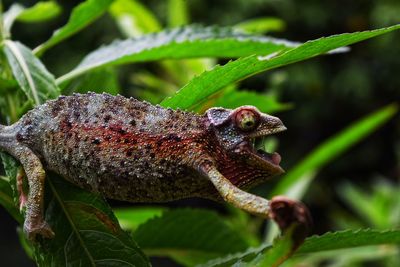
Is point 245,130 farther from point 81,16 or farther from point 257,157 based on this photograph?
point 81,16

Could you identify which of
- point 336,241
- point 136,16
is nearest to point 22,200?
point 336,241

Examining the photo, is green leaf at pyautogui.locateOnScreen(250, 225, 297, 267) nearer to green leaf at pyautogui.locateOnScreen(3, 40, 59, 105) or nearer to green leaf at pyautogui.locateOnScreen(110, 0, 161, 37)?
green leaf at pyautogui.locateOnScreen(3, 40, 59, 105)

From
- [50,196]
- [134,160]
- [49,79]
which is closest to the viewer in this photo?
[134,160]

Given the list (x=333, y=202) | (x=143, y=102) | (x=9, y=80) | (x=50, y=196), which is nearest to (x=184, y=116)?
(x=143, y=102)

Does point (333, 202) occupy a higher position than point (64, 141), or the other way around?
point (64, 141)

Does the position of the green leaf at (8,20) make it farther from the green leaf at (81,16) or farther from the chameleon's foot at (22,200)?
the chameleon's foot at (22,200)

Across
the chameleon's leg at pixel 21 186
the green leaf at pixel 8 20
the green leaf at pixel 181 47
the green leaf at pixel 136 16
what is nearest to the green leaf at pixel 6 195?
the chameleon's leg at pixel 21 186

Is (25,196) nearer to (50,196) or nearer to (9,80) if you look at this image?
(50,196)
